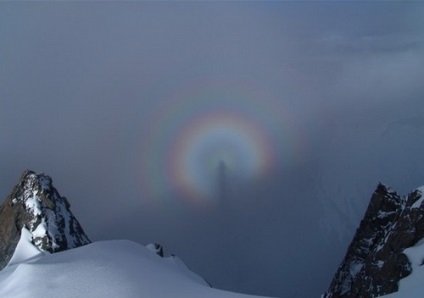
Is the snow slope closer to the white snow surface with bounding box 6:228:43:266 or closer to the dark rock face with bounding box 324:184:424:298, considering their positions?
the dark rock face with bounding box 324:184:424:298

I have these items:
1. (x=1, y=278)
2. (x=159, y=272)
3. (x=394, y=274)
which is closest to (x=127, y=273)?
(x=159, y=272)

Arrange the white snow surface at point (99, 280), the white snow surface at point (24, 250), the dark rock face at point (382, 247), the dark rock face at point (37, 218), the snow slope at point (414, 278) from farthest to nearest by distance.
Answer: the dark rock face at point (37, 218) → the white snow surface at point (24, 250) → the dark rock face at point (382, 247) → the snow slope at point (414, 278) → the white snow surface at point (99, 280)

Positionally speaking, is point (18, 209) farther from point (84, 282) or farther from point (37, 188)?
point (84, 282)

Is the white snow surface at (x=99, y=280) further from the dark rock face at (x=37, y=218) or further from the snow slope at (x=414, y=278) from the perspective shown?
the dark rock face at (x=37, y=218)

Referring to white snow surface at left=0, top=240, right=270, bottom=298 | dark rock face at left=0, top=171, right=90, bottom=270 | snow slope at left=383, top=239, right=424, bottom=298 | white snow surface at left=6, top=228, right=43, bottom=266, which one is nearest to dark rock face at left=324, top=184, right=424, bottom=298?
snow slope at left=383, top=239, right=424, bottom=298

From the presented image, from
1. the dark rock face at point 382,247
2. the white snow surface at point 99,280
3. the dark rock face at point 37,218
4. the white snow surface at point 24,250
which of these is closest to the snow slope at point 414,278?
the dark rock face at point 382,247

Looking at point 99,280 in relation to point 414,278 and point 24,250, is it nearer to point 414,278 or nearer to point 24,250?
point 414,278
